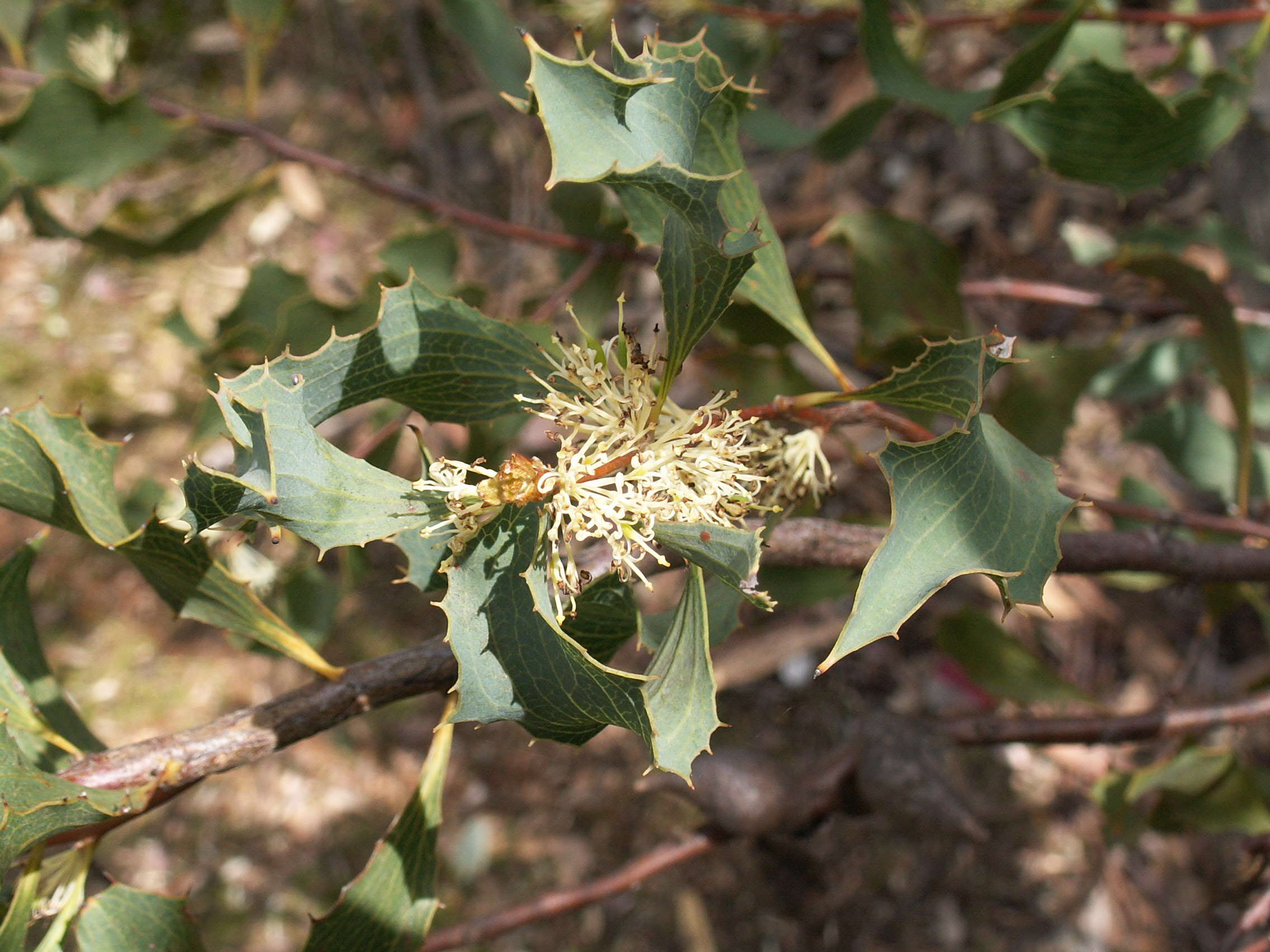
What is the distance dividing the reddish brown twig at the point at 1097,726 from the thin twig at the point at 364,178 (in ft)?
3.76

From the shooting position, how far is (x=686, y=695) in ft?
2.72

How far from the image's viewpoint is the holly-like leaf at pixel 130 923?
1.08 m

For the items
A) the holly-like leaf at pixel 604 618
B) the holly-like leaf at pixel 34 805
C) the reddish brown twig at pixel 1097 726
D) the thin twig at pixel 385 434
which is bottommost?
the reddish brown twig at pixel 1097 726

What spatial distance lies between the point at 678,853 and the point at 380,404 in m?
1.03

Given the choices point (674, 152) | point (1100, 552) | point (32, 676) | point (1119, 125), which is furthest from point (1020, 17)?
point (32, 676)

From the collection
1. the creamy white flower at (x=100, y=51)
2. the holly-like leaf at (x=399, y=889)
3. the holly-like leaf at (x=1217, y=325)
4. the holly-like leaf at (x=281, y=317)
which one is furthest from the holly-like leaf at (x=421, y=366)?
the creamy white flower at (x=100, y=51)

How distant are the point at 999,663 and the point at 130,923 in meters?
1.57

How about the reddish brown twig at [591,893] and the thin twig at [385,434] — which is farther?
the thin twig at [385,434]

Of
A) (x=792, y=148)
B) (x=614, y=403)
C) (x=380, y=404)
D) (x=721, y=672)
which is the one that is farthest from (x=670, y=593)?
(x=614, y=403)

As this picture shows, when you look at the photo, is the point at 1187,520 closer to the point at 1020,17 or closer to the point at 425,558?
the point at 1020,17

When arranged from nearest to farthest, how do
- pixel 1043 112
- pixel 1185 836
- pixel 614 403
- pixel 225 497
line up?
pixel 225 497 → pixel 614 403 → pixel 1043 112 → pixel 1185 836

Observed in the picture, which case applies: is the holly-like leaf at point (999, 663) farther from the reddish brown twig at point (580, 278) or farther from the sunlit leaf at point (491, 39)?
the sunlit leaf at point (491, 39)

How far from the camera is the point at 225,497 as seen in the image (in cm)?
82

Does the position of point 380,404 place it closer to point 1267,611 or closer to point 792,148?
point 792,148
